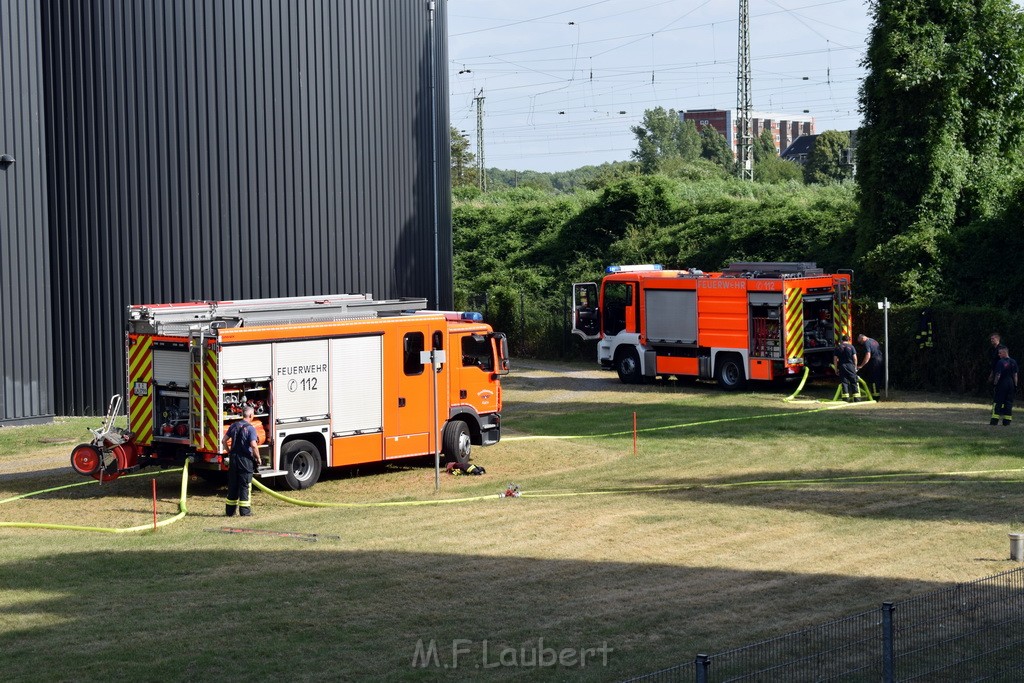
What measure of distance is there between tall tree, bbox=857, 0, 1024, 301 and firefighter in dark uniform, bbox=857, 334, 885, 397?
465cm

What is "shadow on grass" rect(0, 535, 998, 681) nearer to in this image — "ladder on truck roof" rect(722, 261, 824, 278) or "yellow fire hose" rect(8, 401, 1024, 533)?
"yellow fire hose" rect(8, 401, 1024, 533)

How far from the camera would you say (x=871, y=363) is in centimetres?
3172

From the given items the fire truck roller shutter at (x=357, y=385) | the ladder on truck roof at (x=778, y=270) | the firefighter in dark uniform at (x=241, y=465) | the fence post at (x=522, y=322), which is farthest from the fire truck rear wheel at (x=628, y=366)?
the firefighter in dark uniform at (x=241, y=465)

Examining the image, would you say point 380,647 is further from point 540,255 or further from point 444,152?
point 540,255

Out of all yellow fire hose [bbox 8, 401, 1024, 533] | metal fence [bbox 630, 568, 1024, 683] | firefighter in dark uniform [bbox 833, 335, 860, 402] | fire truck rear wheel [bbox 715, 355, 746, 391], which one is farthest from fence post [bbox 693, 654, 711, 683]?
fire truck rear wheel [bbox 715, 355, 746, 391]

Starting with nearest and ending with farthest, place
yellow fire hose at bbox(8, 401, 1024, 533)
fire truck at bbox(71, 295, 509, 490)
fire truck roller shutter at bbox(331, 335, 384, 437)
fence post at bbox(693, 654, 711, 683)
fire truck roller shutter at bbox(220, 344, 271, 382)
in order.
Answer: fence post at bbox(693, 654, 711, 683) → yellow fire hose at bbox(8, 401, 1024, 533) → fire truck roller shutter at bbox(220, 344, 271, 382) → fire truck at bbox(71, 295, 509, 490) → fire truck roller shutter at bbox(331, 335, 384, 437)

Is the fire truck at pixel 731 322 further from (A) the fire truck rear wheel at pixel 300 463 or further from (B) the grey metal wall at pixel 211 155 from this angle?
(A) the fire truck rear wheel at pixel 300 463

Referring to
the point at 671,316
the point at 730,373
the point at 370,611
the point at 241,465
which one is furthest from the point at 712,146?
the point at 370,611

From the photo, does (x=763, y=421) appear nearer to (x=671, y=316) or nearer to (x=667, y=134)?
(x=671, y=316)

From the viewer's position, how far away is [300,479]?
2055 centimetres

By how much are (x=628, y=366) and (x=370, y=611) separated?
24.5 meters

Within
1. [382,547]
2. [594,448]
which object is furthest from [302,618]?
[594,448]

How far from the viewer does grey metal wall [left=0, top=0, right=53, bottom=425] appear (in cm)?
2966

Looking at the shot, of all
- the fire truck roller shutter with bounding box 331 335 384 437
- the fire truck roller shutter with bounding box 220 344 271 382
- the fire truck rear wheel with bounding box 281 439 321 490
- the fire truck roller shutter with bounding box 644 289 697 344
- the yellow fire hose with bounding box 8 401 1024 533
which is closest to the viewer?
the yellow fire hose with bounding box 8 401 1024 533
